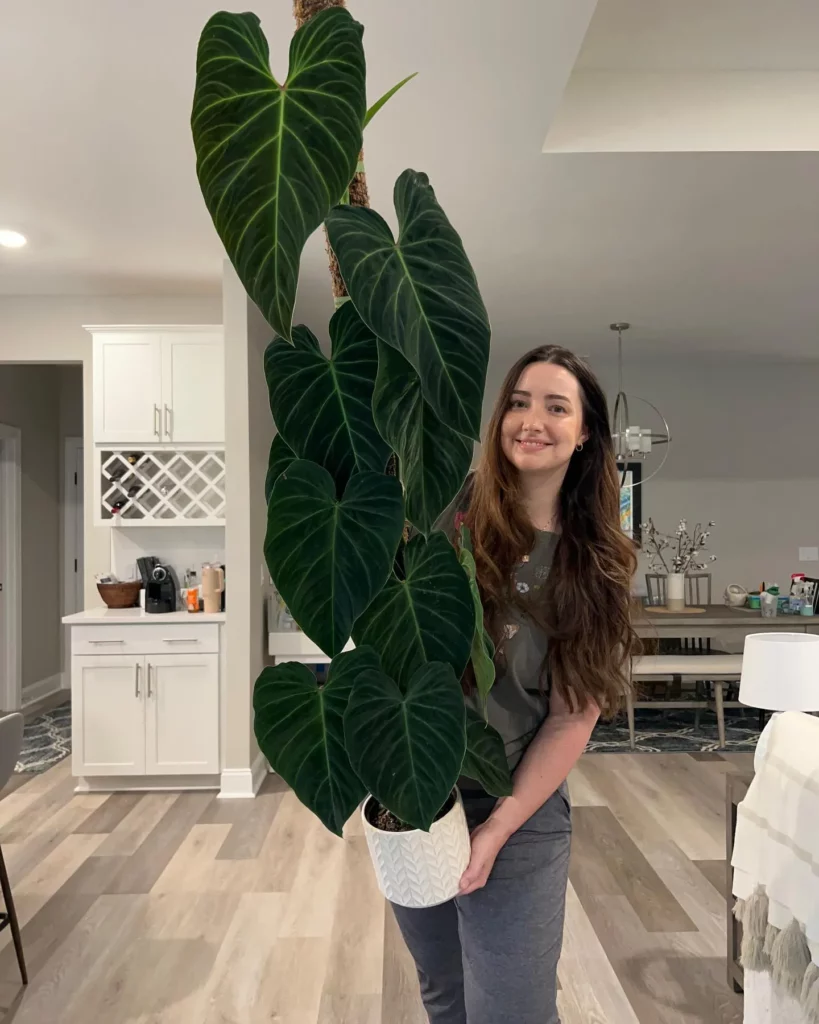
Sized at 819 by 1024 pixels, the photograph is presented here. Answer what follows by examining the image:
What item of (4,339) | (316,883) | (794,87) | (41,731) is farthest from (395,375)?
(41,731)

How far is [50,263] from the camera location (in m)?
3.96

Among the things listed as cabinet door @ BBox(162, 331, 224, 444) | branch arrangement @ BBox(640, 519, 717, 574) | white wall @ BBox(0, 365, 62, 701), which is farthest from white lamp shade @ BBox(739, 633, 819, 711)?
white wall @ BBox(0, 365, 62, 701)

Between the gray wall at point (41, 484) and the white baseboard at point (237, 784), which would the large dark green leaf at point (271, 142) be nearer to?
the white baseboard at point (237, 784)

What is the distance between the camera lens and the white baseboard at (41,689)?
5.69m

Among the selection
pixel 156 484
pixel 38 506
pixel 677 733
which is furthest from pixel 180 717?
pixel 677 733

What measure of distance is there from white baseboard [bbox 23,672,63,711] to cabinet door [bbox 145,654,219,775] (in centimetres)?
225

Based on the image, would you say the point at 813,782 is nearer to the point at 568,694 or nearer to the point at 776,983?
the point at 776,983

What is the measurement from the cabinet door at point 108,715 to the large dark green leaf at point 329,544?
3572 millimetres

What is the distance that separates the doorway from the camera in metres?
5.43

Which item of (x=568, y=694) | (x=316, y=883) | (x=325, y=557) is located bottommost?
(x=316, y=883)

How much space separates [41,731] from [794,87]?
17.1ft

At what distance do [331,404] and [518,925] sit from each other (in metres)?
0.78

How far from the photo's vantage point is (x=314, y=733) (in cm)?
67

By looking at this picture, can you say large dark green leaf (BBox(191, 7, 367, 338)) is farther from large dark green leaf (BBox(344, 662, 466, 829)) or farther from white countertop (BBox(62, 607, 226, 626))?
white countertop (BBox(62, 607, 226, 626))
